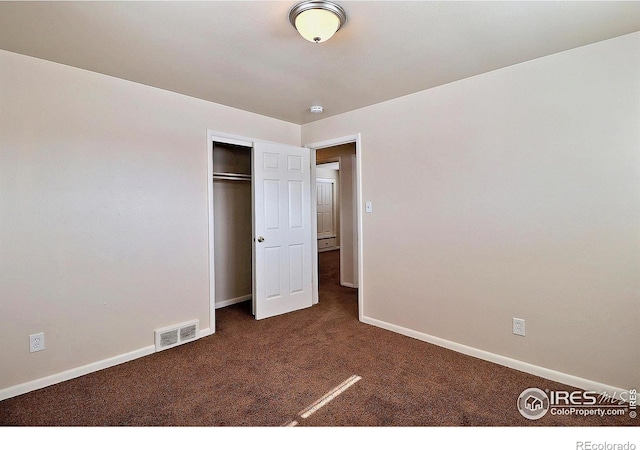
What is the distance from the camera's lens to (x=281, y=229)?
12.6 ft

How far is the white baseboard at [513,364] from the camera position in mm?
2168

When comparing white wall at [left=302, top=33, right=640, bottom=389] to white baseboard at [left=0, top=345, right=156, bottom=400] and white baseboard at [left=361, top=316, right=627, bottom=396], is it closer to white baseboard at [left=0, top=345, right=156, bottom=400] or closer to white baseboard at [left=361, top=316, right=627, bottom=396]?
white baseboard at [left=361, top=316, right=627, bottom=396]

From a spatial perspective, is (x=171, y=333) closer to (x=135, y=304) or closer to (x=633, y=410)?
(x=135, y=304)

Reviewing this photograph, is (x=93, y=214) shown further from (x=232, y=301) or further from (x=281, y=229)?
(x=232, y=301)

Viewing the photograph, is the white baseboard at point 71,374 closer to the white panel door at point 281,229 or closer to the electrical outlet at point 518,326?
the white panel door at point 281,229

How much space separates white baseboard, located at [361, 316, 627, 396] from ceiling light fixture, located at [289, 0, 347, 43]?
8.64 feet

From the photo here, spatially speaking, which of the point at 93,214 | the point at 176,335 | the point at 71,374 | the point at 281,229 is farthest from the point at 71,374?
the point at 281,229

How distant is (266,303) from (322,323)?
2.27 ft

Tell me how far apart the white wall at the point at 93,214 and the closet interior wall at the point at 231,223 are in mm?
897

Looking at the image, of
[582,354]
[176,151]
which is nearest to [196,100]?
[176,151]

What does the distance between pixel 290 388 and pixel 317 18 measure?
230cm

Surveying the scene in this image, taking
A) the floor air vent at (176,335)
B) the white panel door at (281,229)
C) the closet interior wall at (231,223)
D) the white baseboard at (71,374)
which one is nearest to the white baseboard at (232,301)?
the closet interior wall at (231,223)

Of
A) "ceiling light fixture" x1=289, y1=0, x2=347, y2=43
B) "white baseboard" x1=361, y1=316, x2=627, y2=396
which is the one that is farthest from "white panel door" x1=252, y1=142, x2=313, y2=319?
"ceiling light fixture" x1=289, y1=0, x2=347, y2=43

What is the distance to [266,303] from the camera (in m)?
3.71
